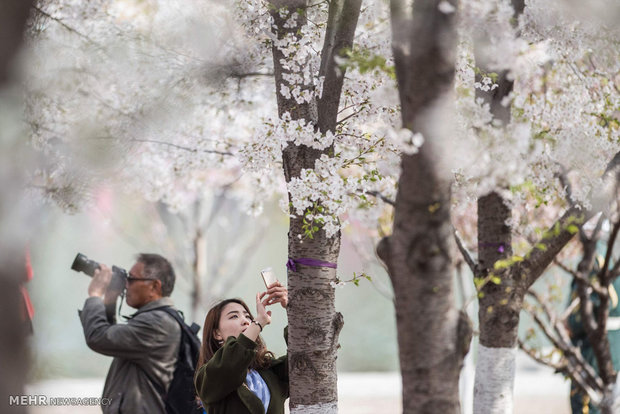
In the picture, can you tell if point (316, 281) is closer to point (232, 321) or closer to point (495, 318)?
point (232, 321)

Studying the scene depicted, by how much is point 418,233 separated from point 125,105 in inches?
173

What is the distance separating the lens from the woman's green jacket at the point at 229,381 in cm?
384

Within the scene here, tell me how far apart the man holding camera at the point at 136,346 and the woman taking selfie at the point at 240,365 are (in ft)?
2.79

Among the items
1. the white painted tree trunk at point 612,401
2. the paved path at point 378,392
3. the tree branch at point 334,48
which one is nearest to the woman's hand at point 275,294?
the tree branch at point 334,48

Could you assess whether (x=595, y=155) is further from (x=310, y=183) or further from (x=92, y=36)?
(x=92, y=36)

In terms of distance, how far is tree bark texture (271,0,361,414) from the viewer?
4141mm

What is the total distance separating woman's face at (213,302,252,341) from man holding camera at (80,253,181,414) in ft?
3.00

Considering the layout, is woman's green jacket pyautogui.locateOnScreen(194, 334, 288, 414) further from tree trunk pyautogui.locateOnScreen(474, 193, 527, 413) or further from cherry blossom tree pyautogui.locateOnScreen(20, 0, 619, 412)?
tree trunk pyautogui.locateOnScreen(474, 193, 527, 413)

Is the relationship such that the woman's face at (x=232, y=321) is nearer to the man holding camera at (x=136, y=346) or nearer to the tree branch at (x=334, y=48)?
the man holding camera at (x=136, y=346)

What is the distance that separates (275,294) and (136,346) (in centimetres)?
128

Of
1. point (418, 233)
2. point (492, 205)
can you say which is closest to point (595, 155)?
point (492, 205)

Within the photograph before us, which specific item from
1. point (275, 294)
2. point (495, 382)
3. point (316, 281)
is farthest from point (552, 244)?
point (275, 294)

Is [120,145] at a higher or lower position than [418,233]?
higher

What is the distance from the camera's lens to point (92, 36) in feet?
21.2
